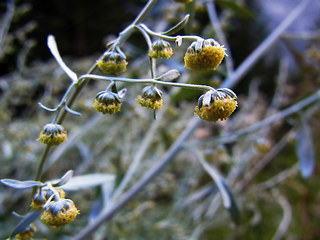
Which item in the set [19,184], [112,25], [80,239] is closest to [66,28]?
[112,25]

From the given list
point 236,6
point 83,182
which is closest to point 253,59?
point 236,6

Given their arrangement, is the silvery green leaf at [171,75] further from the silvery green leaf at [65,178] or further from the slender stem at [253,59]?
the slender stem at [253,59]

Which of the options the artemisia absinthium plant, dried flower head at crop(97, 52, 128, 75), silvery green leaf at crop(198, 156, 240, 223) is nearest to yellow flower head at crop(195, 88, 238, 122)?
the artemisia absinthium plant

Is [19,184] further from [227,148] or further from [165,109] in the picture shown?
[165,109]

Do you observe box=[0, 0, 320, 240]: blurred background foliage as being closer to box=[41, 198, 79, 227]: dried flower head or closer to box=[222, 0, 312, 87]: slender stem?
box=[222, 0, 312, 87]: slender stem

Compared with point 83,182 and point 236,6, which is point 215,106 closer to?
point 83,182

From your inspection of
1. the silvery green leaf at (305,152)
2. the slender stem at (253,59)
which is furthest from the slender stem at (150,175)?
the silvery green leaf at (305,152)

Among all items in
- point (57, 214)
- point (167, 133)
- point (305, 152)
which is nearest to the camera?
point (57, 214)
